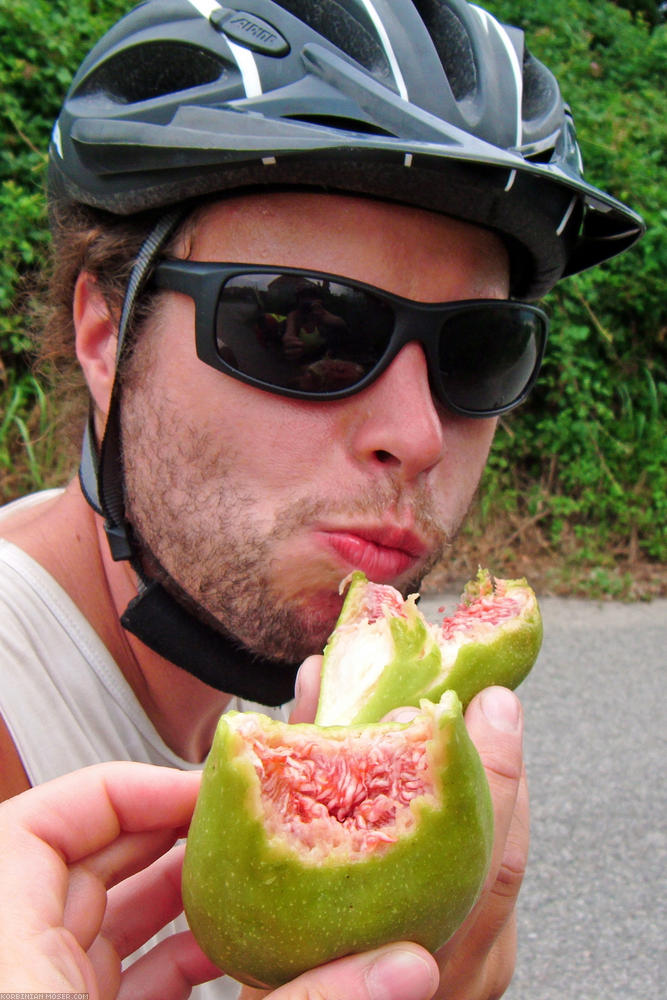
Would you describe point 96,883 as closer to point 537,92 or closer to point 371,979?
point 371,979

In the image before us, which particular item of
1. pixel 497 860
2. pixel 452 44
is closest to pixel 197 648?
pixel 497 860

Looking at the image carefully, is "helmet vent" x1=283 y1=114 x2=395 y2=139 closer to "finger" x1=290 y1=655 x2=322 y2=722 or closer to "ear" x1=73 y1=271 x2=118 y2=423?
"ear" x1=73 y1=271 x2=118 y2=423

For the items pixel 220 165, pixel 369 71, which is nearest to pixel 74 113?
pixel 220 165

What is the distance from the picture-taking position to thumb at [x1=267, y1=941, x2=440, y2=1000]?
1105 mm

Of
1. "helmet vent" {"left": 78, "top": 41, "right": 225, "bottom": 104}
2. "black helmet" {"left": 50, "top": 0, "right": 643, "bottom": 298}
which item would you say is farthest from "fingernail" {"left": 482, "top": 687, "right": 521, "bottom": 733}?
"helmet vent" {"left": 78, "top": 41, "right": 225, "bottom": 104}

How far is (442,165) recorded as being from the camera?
208 centimetres

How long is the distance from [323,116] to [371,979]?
6.42 ft

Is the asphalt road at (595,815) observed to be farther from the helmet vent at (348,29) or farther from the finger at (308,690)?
the helmet vent at (348,29)

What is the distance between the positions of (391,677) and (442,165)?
1322mm

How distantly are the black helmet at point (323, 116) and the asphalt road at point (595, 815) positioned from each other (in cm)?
294

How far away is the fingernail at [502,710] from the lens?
1438mm

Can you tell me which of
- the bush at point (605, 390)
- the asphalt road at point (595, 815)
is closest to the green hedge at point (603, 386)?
the bush at point (605, 390)

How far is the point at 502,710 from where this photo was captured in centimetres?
145

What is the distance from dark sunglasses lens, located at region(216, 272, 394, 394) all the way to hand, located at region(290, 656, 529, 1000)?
0.73 m
